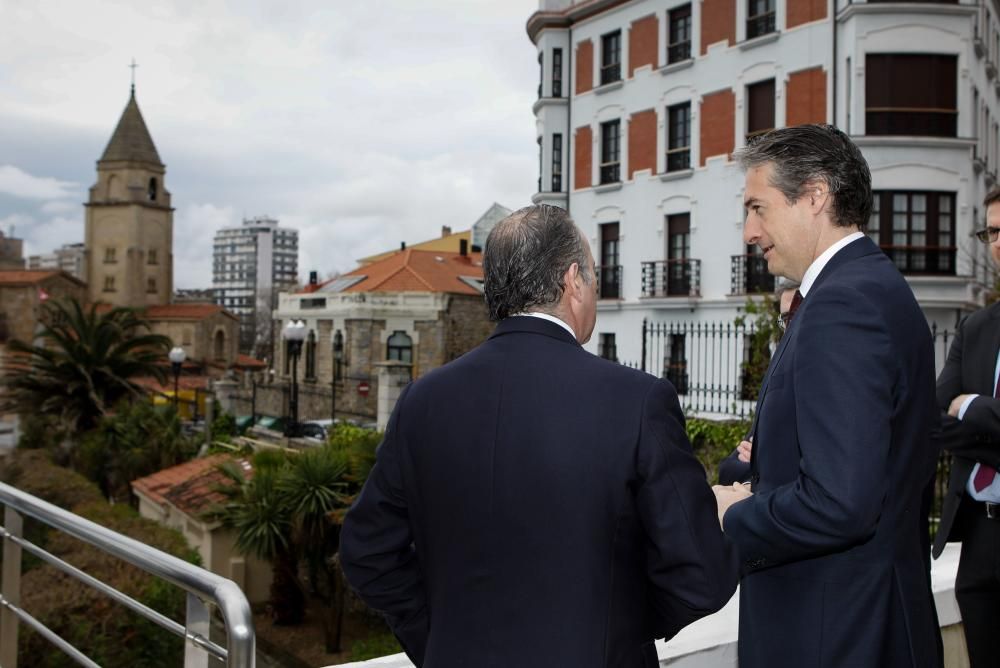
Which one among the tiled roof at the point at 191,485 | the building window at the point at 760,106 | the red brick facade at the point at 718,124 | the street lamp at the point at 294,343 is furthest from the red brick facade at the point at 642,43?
the tiled roof at the point at 191,485

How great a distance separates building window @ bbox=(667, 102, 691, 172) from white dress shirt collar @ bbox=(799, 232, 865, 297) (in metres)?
22.7

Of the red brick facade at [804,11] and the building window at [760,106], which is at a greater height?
the red brick facade at [804,11]

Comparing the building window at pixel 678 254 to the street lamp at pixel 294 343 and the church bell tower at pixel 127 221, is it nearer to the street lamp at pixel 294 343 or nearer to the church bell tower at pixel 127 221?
the street lamp at pixel 294 343

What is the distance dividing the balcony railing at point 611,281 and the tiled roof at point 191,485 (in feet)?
39.9

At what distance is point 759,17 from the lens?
73.2 feet

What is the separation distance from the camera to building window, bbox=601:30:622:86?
26.0 m

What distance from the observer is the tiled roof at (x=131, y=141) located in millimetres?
83188

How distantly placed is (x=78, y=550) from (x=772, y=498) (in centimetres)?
777

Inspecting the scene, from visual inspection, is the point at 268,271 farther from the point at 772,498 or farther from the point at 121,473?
the point at 772,498

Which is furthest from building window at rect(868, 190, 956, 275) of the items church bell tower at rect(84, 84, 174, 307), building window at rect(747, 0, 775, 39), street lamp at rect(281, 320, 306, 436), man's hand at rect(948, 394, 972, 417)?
church bell tower at rect(84, 84, 174, 307)

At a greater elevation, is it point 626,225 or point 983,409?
point 626,225

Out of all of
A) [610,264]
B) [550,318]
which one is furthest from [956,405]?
[610,264]

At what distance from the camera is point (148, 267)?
276 ft

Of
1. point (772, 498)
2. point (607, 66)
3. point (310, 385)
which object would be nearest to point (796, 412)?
point (772, 498)
